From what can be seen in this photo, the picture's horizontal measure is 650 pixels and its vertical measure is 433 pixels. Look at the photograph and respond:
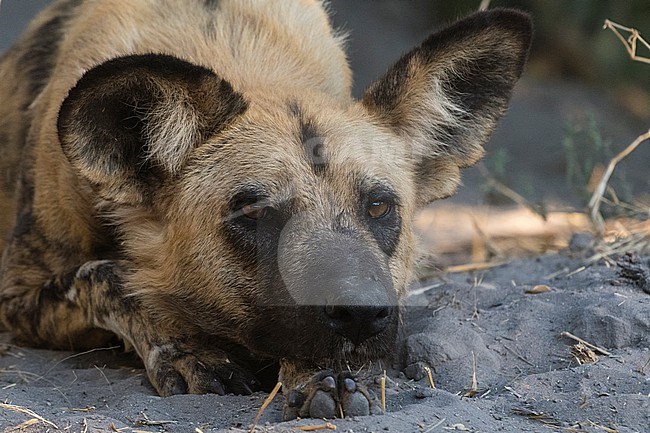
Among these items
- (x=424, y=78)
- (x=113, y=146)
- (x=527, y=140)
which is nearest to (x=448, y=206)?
(x=527, y=140)

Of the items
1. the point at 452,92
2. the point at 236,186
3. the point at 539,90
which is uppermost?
the point at 452,92

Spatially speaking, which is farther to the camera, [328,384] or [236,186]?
[236,186]

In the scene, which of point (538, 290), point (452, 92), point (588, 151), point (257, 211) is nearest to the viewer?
point (257, 211)

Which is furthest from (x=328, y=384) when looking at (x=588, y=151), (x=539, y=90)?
(x=539, y=90)

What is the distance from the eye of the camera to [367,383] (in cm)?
281

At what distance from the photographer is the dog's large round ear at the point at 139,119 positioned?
288 centimetres

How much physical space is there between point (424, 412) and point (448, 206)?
493cm

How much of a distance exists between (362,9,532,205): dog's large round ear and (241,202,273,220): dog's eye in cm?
62

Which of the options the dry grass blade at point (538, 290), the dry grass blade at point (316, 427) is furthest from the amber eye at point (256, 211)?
the dry grass blade at point (538, 290)

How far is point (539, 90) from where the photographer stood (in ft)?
33.4

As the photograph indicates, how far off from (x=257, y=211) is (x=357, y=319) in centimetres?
53

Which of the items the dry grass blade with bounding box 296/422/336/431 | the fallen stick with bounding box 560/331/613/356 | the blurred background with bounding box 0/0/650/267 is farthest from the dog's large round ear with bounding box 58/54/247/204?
the blurred background with bounding box 0/0/650/267

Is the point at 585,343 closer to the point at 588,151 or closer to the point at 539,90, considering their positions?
the point at 588,151

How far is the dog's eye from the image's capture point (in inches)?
115
